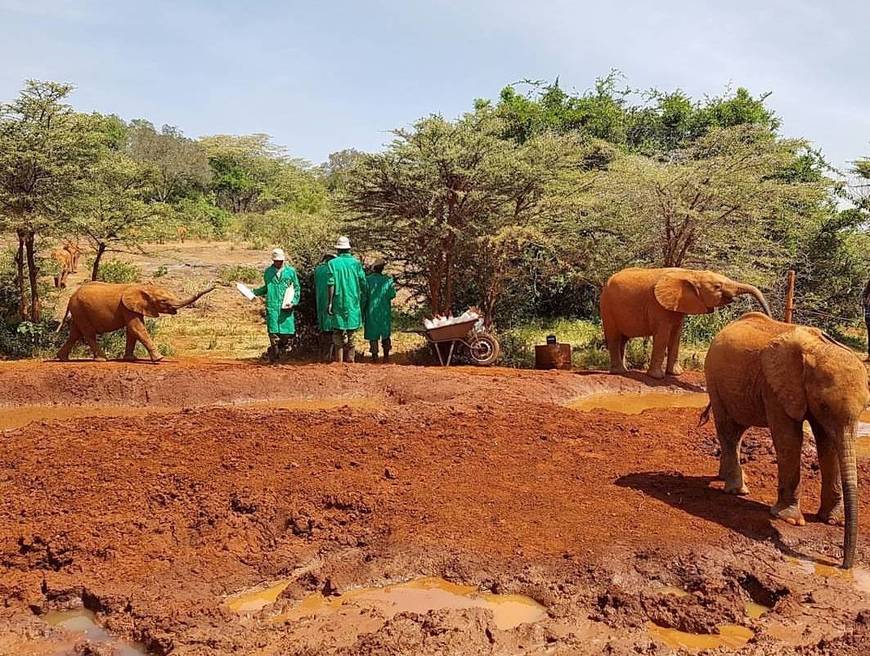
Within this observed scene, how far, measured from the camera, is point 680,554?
566cm

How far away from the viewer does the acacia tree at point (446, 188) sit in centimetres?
1355

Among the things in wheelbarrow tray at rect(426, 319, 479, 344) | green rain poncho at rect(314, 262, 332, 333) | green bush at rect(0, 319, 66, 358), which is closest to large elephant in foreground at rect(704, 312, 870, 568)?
wheelbarrow tray at rect(426, 319, 479, 344)

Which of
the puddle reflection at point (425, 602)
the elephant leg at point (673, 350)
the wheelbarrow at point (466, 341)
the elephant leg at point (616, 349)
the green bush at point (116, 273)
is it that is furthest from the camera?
the green bush at point (116, 273)

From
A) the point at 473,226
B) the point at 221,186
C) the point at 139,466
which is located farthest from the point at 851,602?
the point at 221,186

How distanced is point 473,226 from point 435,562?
916 cm

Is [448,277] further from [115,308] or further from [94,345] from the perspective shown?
[94,345]

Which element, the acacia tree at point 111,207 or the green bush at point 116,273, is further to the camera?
the green bush at point 116,273

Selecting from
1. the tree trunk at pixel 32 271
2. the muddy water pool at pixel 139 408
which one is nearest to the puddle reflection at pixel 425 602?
the muddy water pool at pixel 139 408

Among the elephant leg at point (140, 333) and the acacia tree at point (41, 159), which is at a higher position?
the acacia tree at point (41, 159)

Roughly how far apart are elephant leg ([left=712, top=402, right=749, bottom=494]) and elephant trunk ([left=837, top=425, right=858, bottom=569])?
1.39 meters

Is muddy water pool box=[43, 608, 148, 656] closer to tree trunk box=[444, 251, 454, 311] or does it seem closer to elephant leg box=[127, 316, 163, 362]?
elephant leg box=[127, 316, 163, 362]

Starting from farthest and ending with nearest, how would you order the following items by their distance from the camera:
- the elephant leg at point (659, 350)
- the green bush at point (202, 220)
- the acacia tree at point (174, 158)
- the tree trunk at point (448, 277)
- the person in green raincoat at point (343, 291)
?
the acacia tree at point (174, 158) < the green bush at point (202, 220) < the tree trunk at point (448, 277) < the person in green raincoat at point (343, 291) < the elephant leg at point (659, 350)

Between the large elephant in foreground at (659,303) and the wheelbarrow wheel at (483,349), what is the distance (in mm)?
2037

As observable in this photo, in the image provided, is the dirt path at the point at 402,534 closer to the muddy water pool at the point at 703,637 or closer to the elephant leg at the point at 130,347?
the muddy water pool at the point at 703,637
